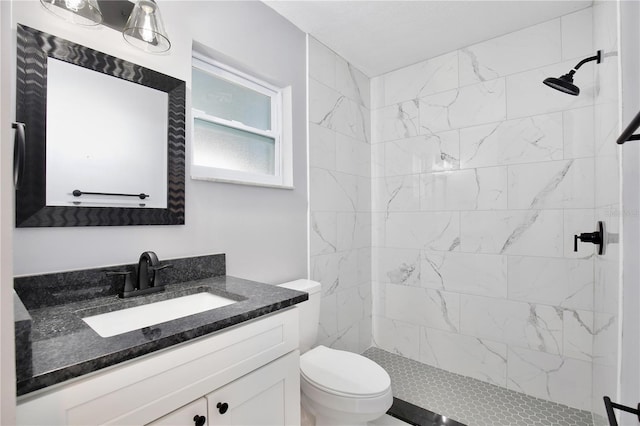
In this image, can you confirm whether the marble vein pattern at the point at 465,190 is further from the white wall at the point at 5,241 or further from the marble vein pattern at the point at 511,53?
the white wall at the point at 5,241

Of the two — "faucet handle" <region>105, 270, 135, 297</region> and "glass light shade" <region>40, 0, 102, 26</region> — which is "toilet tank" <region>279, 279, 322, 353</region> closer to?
"faucet handle" <region>105, 270, 135, 297</region>

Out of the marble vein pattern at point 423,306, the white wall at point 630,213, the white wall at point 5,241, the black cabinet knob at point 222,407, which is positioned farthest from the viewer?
the marble vein pattern at point 423,306

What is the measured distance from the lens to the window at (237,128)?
167cm

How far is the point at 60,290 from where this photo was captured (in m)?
1.11

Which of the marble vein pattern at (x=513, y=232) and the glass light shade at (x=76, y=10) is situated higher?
the glass light shade at (x=76, y=10)

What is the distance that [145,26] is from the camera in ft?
3.93

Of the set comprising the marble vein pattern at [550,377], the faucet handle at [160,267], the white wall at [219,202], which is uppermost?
the white wall at [219,202]

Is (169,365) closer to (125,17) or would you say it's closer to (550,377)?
(125,17)

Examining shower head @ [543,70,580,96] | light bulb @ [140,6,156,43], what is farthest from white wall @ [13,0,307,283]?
shower head @ [543,70,580,96]

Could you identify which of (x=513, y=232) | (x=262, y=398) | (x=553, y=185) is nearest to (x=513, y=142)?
(x=553, y=185)

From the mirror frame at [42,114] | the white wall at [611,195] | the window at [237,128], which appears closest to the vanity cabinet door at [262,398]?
the mirror frame at [42,114]

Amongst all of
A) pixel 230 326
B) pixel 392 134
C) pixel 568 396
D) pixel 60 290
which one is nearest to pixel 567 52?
pixel 392 134

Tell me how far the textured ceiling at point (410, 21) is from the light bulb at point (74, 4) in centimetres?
112

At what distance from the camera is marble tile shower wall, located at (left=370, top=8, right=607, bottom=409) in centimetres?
197
